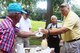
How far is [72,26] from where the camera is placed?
16.3 ft

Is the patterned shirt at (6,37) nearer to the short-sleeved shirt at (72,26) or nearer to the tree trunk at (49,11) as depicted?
the short-sleeved shirt at (72,26)

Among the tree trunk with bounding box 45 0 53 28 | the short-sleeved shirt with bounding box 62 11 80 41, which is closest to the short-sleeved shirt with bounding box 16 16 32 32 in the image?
the short-sleeved shirt with bounding box 62 11 80 41

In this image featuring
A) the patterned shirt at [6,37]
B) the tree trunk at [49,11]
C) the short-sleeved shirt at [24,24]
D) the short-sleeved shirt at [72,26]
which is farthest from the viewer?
the tree trunk at [49,11]

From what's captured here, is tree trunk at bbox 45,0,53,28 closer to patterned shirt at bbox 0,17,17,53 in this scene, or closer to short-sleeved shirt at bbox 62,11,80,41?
short-sleeved shirt at bbox 62,11,80,41

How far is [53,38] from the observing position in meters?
7.76

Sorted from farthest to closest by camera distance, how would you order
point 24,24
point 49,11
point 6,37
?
1. point 49,11
2. point 24,24
3. point 6,37

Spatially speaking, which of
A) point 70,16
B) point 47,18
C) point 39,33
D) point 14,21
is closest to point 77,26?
point 70,16

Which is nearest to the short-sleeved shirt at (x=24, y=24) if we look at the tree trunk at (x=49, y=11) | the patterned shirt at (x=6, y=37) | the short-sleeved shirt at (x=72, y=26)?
the short-sleeved shirt at (x=72, y=26)

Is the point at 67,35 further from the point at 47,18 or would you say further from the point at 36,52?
the point at 47,18

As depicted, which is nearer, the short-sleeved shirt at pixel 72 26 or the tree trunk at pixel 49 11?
the short-sleeved shirt at pixel 72 26

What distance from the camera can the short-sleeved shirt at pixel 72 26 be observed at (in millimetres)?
4973

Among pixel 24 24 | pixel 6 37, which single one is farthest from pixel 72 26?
pixel 24 24

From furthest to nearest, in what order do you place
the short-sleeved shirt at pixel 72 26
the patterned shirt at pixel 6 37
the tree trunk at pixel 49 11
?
the tree trunk at pixel 49 11, the short-sleeved shirt at pixel 72 26, the patterned shirt at pixel 6 37

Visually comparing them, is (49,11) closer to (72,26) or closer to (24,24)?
(24,24)
